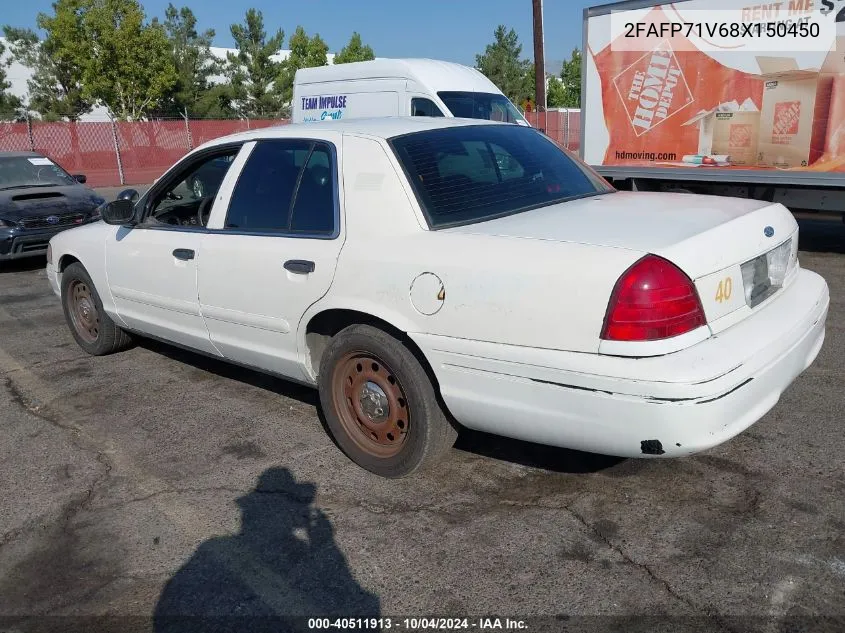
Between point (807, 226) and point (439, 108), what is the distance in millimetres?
5559

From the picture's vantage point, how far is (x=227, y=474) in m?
3.71

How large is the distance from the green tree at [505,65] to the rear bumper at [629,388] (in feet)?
184

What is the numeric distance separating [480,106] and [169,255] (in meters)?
8.32

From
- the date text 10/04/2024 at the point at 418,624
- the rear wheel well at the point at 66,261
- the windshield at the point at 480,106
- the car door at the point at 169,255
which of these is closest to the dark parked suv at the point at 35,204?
the rear wheel well at the point at 66,261

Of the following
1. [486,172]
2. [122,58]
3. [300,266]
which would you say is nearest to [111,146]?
[122,58]

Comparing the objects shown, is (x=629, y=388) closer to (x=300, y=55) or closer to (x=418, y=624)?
(x=418, y=624)

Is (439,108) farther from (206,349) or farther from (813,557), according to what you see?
(813,557)

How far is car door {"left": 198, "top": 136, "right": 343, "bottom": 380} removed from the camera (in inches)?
143

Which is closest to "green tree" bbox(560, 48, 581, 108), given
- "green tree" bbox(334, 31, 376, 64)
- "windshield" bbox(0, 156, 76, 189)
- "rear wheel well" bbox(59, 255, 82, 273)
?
"green tree" bbox(334, 31, 376, 64)

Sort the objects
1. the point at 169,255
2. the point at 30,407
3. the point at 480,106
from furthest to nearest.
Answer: the point at 480,106
the point at 30,407
the point at 169,255

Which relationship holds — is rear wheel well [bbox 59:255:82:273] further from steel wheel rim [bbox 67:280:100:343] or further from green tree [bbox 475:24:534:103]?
green tree [bbox 475:24:534:103]

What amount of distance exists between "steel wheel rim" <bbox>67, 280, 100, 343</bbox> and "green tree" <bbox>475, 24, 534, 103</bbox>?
53949 millimetres

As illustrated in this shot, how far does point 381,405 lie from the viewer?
139 inches

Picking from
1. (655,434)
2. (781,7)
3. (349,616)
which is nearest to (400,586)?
(349,616)
